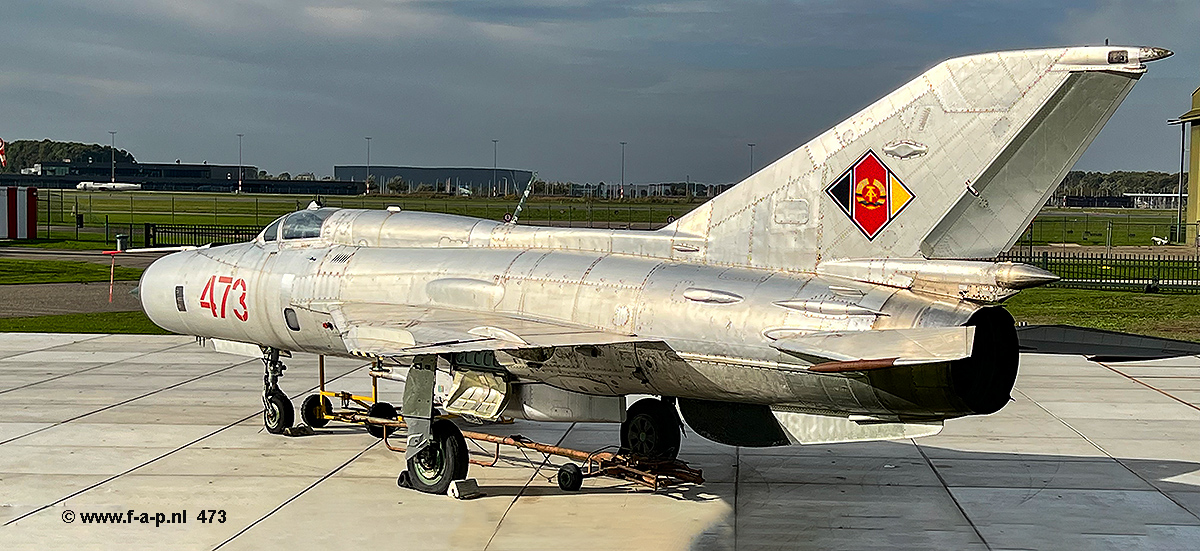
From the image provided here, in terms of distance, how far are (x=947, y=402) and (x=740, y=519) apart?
2.54 metres

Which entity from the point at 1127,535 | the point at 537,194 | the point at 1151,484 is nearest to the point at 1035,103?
the point at 1127,535

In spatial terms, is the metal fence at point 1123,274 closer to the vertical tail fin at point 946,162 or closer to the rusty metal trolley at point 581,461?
the rusty metal trolley at point 581,461

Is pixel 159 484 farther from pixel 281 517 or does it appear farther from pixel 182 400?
pixel 182 400

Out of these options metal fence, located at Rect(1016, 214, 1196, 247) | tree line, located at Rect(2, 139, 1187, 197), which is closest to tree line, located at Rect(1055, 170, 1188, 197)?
tree line, located at Rect(2, 139, 1187, 197)

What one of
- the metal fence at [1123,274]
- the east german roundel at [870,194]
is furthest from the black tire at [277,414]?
the metal fence at [1123,274]

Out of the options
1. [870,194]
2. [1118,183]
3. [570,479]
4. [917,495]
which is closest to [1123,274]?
[917,495]

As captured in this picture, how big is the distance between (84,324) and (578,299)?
17968 millimetres

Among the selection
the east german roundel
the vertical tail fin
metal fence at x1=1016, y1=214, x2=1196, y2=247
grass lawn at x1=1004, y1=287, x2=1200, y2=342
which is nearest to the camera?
the vertical tail fin

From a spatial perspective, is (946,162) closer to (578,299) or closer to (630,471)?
(578,299)

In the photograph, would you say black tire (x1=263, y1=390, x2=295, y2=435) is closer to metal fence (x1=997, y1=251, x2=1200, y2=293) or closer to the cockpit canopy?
the cockpit canopy

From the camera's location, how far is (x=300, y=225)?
13.0 m

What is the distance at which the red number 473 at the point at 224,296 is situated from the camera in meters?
12.7

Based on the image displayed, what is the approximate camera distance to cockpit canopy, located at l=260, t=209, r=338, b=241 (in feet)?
42.1

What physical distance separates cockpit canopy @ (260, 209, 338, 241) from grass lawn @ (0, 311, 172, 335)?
1066cm
